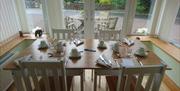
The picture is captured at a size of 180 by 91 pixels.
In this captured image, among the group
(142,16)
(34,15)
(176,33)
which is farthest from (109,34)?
(34,15)

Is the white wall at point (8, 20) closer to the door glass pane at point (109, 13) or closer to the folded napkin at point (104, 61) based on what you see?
the door glass pane at point (109, 13)

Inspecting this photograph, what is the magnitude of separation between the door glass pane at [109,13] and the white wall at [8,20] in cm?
151

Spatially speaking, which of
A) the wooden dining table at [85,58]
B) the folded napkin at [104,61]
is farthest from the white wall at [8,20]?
the folded napkin at [104,61]

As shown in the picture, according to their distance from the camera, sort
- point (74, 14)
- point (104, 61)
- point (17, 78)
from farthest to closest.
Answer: point (74, 14) < point (104, 61) < point (17, 78)

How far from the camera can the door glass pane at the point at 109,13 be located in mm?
2762

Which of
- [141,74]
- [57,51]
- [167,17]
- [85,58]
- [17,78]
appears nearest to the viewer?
[141,74]

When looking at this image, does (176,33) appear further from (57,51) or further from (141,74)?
(57,51)

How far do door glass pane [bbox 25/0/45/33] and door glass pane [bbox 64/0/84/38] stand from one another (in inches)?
19.6

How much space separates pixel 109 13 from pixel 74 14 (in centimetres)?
70

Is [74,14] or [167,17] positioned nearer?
[167,17]

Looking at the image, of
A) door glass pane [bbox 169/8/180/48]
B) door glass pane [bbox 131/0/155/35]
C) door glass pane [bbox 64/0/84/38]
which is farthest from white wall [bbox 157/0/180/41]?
door glass pane [bbox 64/0/84/38]

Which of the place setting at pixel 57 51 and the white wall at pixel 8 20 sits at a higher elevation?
the white wall at pixel 8 20

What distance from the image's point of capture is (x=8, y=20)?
92.6 inches

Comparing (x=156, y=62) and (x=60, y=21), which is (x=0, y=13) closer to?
(x=60, y=21)
